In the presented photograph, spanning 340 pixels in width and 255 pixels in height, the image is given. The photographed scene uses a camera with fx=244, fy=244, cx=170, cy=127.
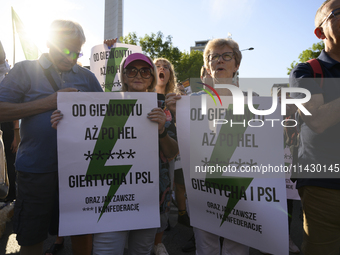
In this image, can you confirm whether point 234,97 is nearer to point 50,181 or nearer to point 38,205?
point 50,181

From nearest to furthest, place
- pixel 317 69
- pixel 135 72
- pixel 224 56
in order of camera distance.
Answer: pixel 317 69 < pixel 135 72 < pixel 224 56

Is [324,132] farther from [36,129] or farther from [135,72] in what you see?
[36,129]

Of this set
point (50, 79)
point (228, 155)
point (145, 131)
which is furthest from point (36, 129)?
point (228, 155)

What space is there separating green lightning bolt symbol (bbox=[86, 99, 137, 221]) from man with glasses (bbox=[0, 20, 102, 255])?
0.31m

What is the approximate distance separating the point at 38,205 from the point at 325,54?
7.43 feet

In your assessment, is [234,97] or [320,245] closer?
[320,245]

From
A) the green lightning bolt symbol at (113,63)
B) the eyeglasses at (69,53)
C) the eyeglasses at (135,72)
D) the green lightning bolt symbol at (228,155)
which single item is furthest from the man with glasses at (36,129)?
the green lightning bolt symbol at (113,63)

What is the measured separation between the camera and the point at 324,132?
1.56 metres

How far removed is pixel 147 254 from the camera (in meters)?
1.76

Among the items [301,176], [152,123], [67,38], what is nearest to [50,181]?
[152,123]

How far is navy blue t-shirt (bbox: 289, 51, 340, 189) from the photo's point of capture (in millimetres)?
1522

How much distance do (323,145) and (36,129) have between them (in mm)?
1941

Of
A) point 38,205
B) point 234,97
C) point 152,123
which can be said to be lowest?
point 38,205

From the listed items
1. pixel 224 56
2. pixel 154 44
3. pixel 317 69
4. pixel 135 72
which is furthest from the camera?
pixel 154 44
